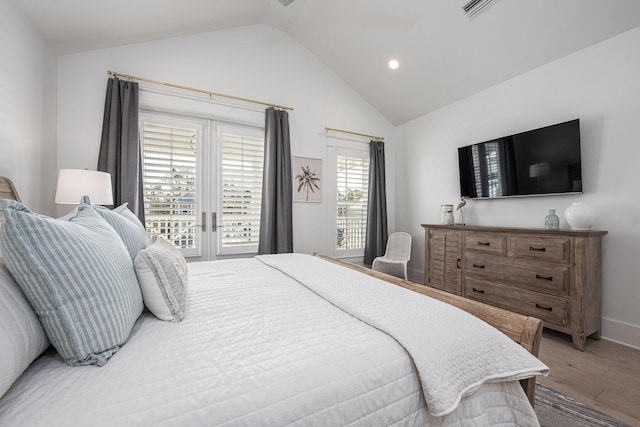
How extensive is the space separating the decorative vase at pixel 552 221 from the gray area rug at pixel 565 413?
151cm

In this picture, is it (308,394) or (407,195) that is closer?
(308,394)

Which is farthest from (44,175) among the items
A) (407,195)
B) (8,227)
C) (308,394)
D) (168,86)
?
(407,195)

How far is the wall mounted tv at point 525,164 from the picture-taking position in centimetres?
259

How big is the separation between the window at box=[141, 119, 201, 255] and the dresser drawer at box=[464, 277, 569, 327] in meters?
3.11

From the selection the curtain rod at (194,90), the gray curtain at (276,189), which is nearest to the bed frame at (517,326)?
the gray curtain at (276,189)

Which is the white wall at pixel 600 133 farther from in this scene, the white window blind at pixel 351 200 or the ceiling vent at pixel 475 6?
the white window blind at pixel 351 200

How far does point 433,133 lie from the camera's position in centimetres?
407

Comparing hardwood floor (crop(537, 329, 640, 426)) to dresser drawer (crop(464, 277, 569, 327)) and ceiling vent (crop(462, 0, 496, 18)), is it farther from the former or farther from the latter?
ceiling vent (crop(462, 0, 496, 18))

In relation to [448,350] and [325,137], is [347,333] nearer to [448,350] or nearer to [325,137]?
[448,350]

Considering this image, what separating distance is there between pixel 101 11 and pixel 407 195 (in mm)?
4113

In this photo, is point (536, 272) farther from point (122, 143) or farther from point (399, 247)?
point (122, 143)

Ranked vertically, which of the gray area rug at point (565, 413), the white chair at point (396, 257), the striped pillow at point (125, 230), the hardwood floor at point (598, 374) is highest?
the striped pillow at point (125, 230)

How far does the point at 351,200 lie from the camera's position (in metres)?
4.29

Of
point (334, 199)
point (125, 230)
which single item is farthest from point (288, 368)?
point (334, 199)
